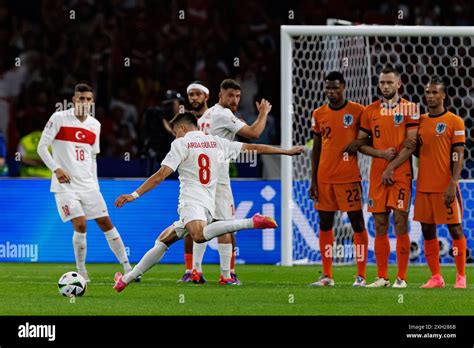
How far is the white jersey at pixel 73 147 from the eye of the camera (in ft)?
40.5

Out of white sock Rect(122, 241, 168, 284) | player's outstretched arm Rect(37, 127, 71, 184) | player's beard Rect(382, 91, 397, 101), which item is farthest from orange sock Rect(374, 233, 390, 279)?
player's outstretched arm Rect(37, 127, 71, 184)

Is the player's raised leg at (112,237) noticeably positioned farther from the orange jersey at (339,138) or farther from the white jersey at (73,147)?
the orange jersey at (339,138)

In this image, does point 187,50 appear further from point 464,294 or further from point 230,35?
point 464,294

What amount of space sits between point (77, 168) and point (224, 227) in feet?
8.03

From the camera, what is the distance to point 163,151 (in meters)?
16.1

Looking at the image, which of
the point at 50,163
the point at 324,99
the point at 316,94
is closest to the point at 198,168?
the point at 50,163

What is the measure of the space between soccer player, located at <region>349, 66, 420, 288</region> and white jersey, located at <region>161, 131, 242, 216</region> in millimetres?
1562

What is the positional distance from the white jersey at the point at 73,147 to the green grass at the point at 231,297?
3.26 feet

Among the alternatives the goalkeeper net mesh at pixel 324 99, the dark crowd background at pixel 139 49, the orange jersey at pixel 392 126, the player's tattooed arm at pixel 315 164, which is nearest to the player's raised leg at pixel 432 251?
the orange jersey at pixel 392 126

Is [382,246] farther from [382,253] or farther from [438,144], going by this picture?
[438,144]

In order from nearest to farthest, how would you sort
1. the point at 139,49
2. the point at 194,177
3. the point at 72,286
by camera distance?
the point at 72,286, the point at 194,177, the point at 139,49

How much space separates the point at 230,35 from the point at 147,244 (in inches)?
196

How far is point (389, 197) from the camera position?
11586 mm

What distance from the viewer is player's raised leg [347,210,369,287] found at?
11.8 metres
